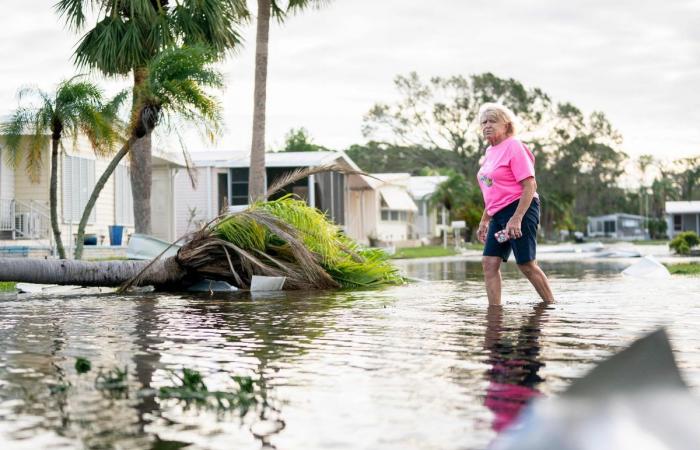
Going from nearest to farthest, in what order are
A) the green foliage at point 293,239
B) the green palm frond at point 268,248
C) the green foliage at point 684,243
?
the green palm frond at point 268,248 → the green foliage at point 293,239 → the green foliage at point 684,243

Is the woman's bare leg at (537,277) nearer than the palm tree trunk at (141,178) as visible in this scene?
Yes

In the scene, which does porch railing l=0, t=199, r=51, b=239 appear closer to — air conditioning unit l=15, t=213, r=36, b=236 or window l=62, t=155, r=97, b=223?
air conditioning unit l=15, t=213, r=36, b=236

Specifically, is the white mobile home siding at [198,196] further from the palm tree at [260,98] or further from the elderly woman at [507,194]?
the elderly woman at [507,194]

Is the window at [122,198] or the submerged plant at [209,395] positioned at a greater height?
the window at [122,198]

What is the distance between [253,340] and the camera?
19.9 ft

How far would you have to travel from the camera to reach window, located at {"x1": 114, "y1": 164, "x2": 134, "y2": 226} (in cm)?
2750

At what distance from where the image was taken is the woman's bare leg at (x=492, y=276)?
846 cm

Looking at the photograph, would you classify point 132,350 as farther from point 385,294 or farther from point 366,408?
point 385,294

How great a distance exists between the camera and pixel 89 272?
11.9 metres

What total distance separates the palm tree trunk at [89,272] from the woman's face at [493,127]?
5390mm

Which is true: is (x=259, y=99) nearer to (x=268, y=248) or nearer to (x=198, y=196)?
(x=268, y=248)

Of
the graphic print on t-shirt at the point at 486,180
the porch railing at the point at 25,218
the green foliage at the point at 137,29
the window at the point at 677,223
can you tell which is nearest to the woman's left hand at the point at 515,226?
the graphic print on t-shirt at the point at 486,180

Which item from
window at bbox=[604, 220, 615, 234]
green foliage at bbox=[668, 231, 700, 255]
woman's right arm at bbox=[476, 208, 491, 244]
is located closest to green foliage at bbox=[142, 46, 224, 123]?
woman's right arm at bbox=[476, 208, 491, 244]

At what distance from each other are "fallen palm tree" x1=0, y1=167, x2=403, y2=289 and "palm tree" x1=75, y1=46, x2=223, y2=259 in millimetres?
4398
